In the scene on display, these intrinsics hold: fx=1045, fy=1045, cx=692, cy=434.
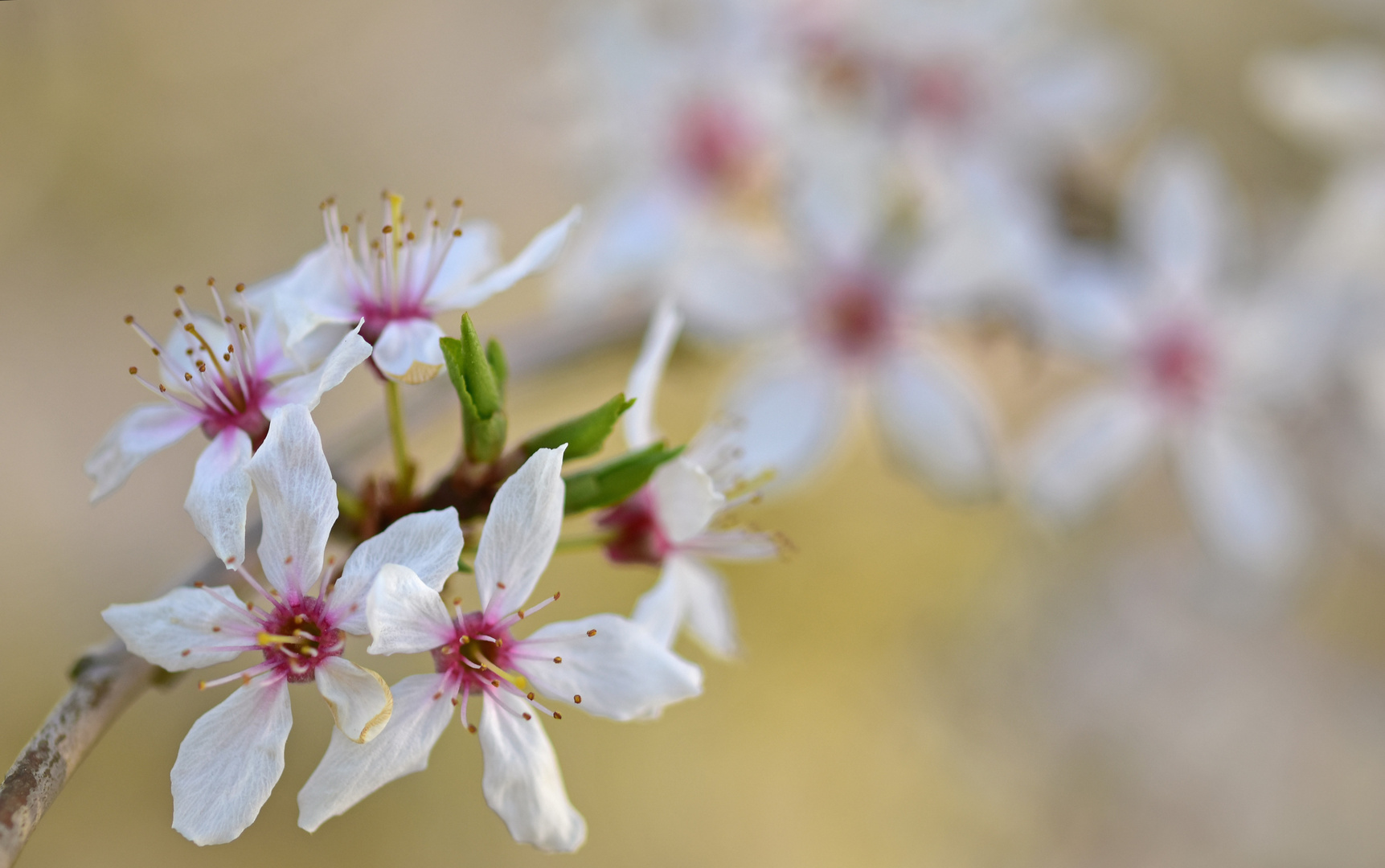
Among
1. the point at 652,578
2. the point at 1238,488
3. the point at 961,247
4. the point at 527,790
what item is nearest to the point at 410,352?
the point at 527,790

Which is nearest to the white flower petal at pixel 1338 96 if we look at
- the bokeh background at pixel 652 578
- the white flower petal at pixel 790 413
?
the white flower petal at pixel 790 413

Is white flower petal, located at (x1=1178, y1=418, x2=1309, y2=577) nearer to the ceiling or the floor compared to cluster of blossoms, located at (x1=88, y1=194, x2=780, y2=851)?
nearer to the floor

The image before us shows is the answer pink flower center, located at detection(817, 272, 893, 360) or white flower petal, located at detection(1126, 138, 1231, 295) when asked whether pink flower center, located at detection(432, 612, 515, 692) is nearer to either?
pink flower center, located at detection(817, 272, 893, 360)

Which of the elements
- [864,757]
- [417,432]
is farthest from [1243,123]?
[417,432]

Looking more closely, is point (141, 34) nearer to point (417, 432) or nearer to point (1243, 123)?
point (417, 432)

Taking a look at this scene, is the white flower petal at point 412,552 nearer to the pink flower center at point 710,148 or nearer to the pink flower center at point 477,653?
the pink flower center at point 477,653

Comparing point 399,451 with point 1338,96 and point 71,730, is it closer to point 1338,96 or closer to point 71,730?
point 71,730

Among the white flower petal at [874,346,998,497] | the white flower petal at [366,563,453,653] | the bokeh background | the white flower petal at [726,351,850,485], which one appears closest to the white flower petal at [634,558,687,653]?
the white flower petal at [366,563,453,653]
